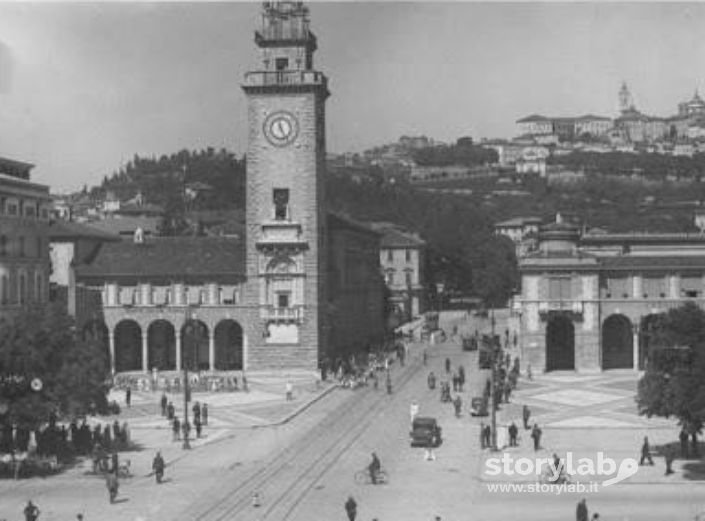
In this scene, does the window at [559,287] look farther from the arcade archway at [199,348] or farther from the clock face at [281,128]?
the arcade archway at [199,348]

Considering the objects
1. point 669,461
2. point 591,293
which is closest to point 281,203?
point 591,293

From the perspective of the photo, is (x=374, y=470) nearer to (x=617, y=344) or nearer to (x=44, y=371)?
(x=44, y=371)

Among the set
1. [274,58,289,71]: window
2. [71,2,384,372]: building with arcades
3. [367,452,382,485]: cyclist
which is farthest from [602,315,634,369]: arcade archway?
[367,452,382,485]: cyclist

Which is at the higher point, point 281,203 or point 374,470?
point 281,203

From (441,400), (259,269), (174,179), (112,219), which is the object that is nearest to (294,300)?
(259,269)

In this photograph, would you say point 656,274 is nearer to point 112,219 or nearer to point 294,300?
point 294,300

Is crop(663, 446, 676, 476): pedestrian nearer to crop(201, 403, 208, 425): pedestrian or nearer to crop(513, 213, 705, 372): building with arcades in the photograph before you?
crop(201, 403, 208, 425): pedestrian
